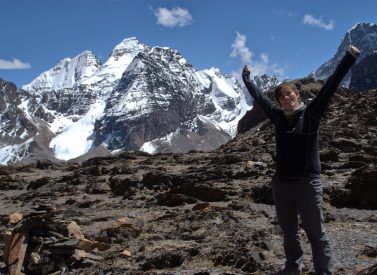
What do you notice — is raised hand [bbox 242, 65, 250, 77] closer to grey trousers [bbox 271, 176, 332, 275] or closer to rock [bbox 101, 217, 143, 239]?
grey trousers [bbox 271, 176, 332, 275]

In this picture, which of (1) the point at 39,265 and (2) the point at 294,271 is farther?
(1) the point at 39,265

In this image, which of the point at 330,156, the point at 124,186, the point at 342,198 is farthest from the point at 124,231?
the point at 124,186

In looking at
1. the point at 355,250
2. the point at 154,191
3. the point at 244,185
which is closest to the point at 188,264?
the point at 355,250

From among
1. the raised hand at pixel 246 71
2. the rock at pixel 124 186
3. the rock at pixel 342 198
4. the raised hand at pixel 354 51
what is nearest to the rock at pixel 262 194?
the rock at pixel 342 198

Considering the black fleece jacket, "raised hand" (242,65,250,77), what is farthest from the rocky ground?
"raised hand" (242,65,250,77)

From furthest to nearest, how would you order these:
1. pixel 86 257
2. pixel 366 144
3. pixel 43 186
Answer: pixel 43 186, pixel 366 144, pixel 86 257

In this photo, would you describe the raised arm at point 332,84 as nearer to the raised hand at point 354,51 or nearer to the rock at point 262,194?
the raised hand at point 354,51

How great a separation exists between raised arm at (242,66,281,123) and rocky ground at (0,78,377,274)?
2801mm

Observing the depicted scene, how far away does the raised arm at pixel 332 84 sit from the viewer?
8508 mm

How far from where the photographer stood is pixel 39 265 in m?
13.3

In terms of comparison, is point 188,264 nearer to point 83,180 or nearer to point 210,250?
point 210,250

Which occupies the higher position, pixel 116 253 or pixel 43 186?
pixel 43 186

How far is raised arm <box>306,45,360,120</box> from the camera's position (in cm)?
851

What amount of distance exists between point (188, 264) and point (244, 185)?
1434 centimetres
